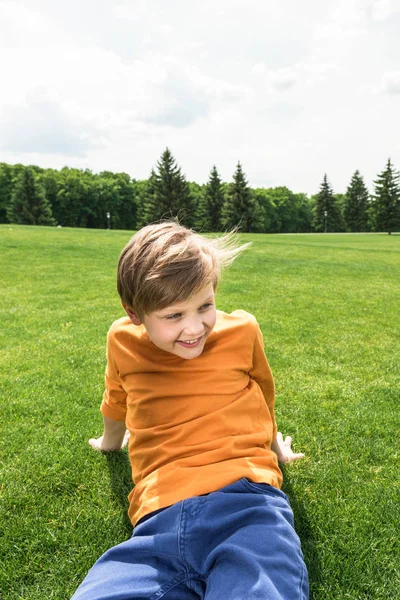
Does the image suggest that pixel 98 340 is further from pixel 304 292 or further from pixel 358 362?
pixel 304 292

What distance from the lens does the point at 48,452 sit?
264 cm

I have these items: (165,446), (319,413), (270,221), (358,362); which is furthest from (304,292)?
(270,221)

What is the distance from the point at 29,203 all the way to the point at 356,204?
162 ft

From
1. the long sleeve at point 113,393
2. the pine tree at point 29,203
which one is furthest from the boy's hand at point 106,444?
the pine tree at point 29,203

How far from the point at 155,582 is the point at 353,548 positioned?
1006mm

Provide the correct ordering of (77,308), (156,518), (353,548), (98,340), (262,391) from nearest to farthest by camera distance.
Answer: (156,518)
(353,548)
(262,391)
(98,340)
(77,308)

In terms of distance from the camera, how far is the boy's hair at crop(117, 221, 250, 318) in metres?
1.72

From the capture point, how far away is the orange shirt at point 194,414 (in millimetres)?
1669

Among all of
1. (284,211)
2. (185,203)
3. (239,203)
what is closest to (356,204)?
(284,211)

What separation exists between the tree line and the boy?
3800cm

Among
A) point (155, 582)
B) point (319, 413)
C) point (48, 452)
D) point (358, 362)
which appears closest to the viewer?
point (155, 582)

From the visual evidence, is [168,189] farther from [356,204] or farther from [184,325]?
[184,325]

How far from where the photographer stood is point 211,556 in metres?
1.42

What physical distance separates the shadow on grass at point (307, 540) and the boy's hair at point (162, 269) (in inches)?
49.4
